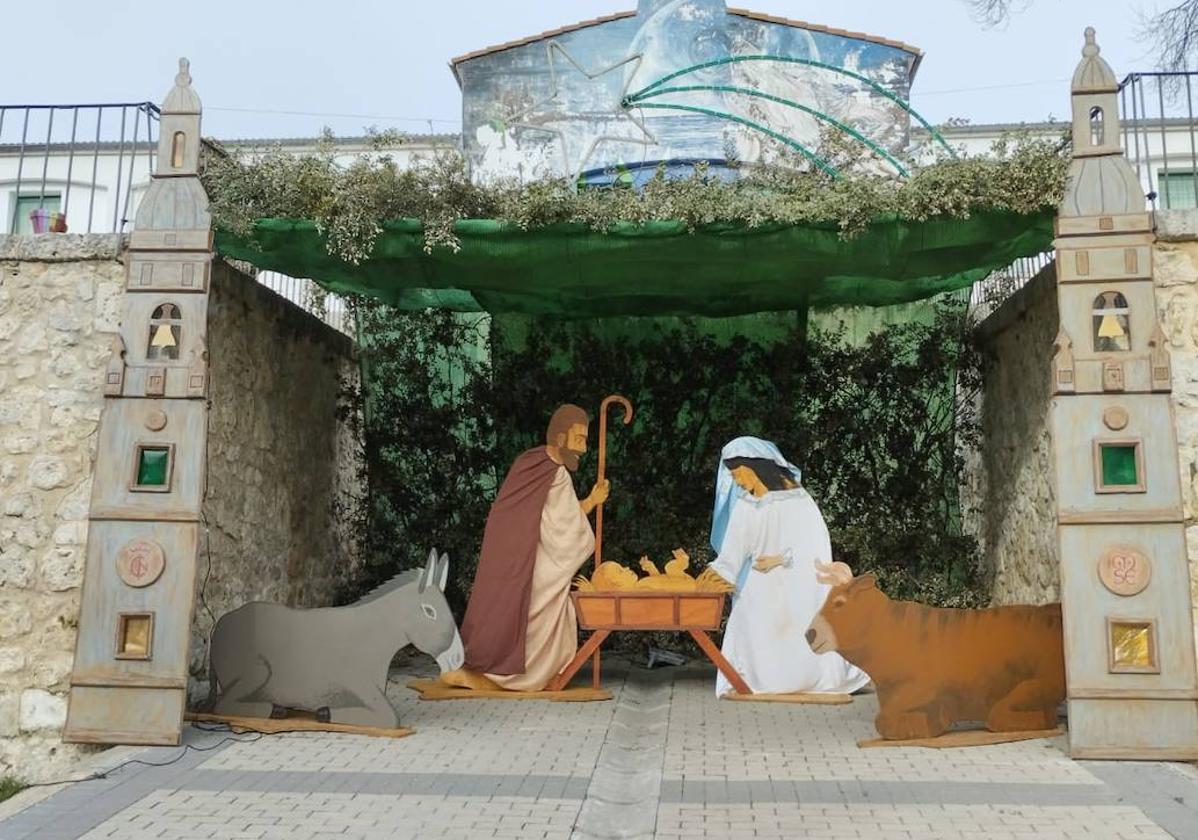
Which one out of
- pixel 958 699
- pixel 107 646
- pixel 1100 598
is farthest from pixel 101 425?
pixel 1100 598

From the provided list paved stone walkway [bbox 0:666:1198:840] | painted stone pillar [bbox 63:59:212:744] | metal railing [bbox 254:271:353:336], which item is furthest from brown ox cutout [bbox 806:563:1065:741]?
metal railing [bbox 254:271:353:336]

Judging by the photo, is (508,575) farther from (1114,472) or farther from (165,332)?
(1114,472)

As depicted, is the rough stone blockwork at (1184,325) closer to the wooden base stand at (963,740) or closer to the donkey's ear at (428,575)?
the wooden base stand at (963,740)

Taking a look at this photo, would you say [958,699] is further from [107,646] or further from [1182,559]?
[107,646]

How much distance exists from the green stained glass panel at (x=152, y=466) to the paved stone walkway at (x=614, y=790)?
149cm

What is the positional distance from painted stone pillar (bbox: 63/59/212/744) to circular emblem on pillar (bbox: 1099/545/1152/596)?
496cm

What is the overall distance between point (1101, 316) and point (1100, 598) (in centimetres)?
152

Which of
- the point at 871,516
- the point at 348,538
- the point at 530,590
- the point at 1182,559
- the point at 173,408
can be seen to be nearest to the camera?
the point at 1182,559

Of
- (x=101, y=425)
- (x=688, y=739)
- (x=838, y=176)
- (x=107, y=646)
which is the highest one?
(x=838, y=176)

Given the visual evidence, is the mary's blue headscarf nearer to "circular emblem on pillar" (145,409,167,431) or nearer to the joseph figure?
the joseph figure

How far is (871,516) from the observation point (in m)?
9.22

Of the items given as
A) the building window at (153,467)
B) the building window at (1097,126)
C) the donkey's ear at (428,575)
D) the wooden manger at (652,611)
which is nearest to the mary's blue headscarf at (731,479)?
the wooden manger at (652,611)

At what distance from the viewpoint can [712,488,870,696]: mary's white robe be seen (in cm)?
727

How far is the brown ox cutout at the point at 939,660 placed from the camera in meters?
5.81
